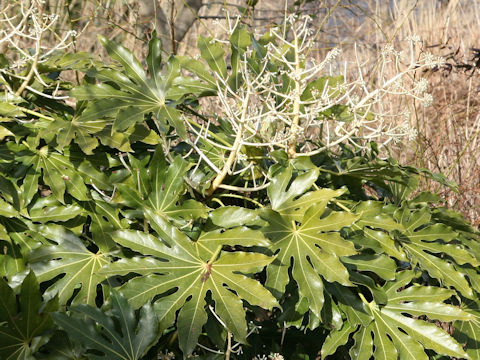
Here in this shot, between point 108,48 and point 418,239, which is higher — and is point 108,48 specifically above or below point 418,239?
above

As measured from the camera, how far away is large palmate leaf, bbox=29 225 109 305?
1294mm

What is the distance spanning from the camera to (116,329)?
4.07 feet

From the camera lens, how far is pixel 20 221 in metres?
1.37

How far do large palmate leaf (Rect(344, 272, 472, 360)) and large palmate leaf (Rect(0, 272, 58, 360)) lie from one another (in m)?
0.71

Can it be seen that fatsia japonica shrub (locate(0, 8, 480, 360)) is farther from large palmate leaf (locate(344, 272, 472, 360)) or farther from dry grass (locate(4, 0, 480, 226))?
dry grass (locate(4, 0, 480, 226))

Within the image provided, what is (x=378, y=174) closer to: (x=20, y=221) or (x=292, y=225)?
(x=292, y=225)

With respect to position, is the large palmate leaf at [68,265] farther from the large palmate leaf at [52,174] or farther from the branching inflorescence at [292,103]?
the branching inflorescence at [292,103]

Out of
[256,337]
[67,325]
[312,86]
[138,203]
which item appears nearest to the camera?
[67,325]

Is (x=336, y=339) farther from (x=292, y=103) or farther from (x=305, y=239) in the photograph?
(x=292, y=103)

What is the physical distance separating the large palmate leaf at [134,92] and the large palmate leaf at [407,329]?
654 mm

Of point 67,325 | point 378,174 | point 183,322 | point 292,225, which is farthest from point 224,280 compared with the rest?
point 378,174

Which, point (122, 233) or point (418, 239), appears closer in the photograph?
point (122, 233)

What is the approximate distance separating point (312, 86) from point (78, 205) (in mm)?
803

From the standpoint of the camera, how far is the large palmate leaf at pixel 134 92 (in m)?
1.39
